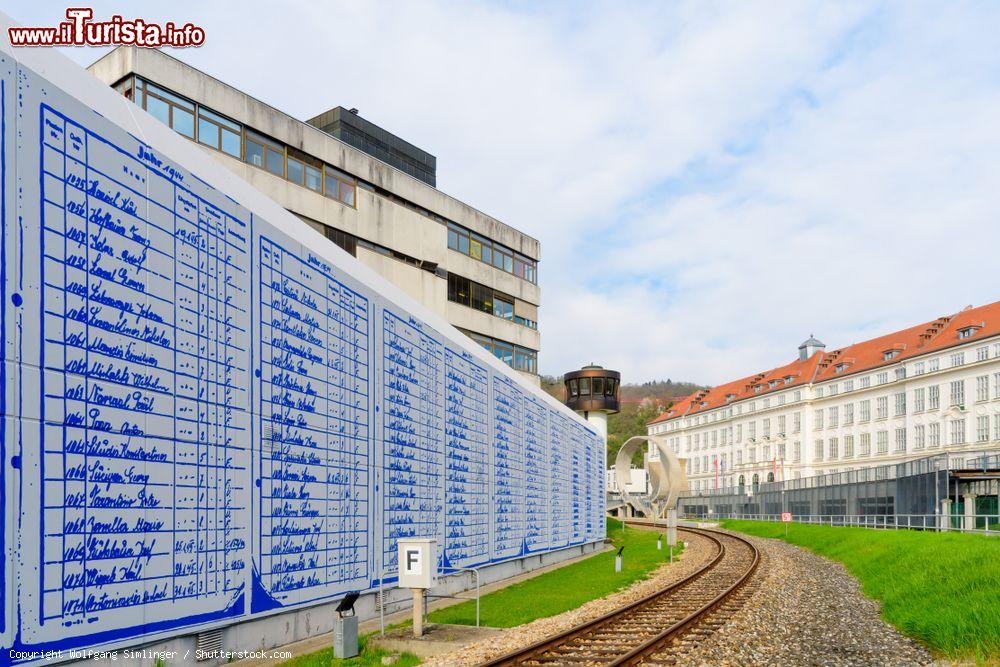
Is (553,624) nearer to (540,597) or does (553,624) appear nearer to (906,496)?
(540,597)

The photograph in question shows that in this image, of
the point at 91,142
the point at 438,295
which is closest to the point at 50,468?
the point at 91,142

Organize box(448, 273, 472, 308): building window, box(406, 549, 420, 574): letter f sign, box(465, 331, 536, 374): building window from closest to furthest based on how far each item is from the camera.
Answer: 1. box(406, 549, 420, 574): letter f sign
2. box(448, 273, 472, 308): building window
3. box(465, 331, 536, 374): building window

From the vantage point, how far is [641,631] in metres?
14.5

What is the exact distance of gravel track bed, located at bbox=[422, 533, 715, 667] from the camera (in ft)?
40.2

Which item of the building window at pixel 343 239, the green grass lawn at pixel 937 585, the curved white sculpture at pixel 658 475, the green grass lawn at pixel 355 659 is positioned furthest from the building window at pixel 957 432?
the green grass lawn at pixel 355 659

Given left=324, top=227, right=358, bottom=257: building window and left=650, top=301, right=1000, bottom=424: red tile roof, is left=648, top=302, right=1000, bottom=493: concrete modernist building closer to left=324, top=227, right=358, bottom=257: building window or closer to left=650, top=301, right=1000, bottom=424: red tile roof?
left=650, top=301, right=1000, bottom=424: red tile roof

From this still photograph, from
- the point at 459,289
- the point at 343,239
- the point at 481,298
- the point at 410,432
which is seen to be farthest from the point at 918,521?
the point at 410,432

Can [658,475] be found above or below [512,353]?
below

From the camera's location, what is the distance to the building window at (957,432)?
71125mm

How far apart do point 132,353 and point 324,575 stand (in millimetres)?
5875

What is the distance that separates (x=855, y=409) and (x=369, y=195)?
70866mm

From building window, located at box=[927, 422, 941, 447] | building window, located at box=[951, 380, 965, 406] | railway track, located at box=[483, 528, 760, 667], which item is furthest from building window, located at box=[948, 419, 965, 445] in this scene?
railway track, located at box=[483, 528, 760, 667]

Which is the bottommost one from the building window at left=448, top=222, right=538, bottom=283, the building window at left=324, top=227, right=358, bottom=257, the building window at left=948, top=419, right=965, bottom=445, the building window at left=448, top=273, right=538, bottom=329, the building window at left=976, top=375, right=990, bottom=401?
the building window at left=948, top=419, right=965, bottom=445

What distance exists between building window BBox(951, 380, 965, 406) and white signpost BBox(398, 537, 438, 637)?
70.0 m
